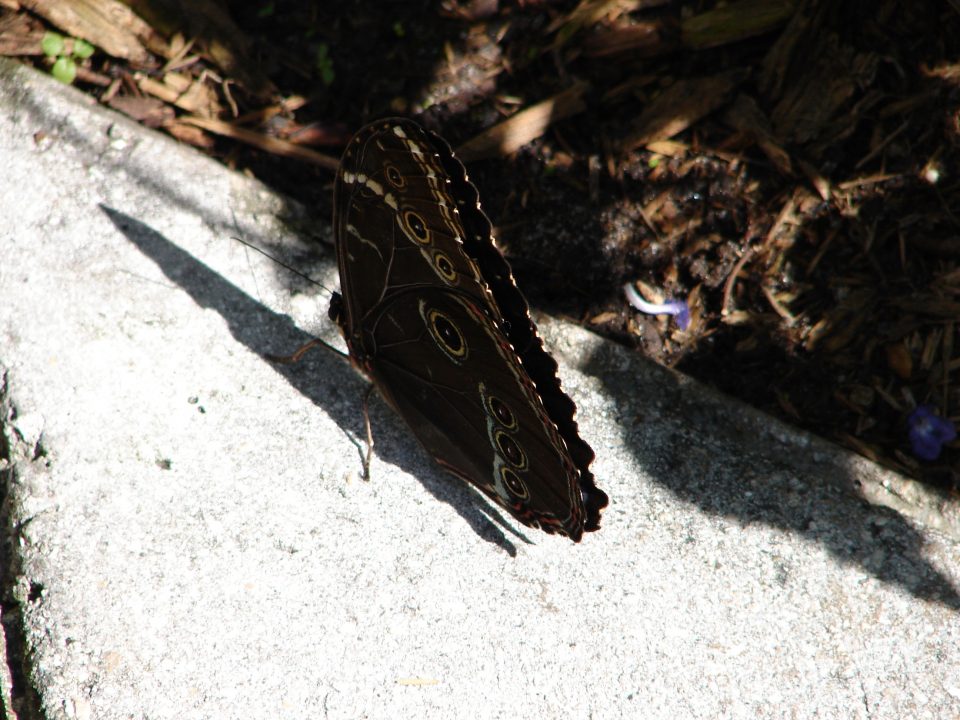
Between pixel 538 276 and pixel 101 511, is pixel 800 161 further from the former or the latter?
pixel 101 511

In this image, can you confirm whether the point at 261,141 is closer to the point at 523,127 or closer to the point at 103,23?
the point at 103,23

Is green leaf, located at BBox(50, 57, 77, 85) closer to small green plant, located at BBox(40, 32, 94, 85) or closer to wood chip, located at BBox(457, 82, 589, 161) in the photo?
small green plant, located at BBox(40, 32, 94, 85)

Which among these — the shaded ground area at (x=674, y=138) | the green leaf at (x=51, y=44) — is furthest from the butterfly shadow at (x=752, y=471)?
the green leaf at (x=51, y=44)

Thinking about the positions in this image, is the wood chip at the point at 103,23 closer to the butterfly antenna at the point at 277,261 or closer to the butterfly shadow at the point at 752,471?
the butterfly antenna at the point at 277,261

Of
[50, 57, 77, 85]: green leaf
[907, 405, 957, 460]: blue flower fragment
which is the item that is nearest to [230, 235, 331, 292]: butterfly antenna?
[50, 57, 77, 85]: green leaf

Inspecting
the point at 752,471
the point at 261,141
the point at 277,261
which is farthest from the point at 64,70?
the point at 752,471

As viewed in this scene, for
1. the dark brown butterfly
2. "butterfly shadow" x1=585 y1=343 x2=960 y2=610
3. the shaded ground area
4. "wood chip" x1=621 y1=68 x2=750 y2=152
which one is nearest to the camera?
the dark brown butterfly
